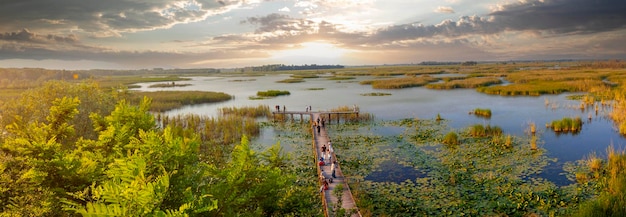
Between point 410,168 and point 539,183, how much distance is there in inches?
292

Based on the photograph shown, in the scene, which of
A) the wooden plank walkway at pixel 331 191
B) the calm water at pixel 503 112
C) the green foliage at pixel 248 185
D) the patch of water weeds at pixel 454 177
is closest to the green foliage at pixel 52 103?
the green foliage at pixel 248 185

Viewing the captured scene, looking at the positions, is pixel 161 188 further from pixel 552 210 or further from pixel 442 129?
pixel 442 129

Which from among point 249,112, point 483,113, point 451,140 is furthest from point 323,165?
point 483,113

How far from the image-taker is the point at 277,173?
9.72m

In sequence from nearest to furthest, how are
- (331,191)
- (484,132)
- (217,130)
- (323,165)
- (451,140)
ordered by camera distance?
(331,191) → (323,165) → (451,140) → (484,132) → (217,130)

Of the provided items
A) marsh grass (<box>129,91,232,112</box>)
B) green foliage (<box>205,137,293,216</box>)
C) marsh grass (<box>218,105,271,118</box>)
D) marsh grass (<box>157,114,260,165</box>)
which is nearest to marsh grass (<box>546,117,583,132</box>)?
marsh grass (<box>157,114,260,165</box>)

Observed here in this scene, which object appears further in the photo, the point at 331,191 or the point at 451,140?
the point at 451,140

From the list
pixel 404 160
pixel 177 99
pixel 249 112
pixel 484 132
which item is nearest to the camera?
pixel 404 160

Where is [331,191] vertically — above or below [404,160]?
above

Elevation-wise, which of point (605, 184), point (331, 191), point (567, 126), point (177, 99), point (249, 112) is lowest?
point (331, 191)

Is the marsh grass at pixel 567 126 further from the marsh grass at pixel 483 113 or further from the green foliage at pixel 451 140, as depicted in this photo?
the green foliage at pixel 451 140

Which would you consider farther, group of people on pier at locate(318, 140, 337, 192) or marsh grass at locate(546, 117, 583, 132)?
marsh grass at locate(546, 117, 583, 132)

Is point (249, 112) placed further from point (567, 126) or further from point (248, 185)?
point (248, 185)

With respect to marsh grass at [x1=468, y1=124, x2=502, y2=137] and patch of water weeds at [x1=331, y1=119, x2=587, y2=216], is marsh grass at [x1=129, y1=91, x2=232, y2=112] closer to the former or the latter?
patch of water weeds at [x1=331, y1=119, x2=587, y2=216]
